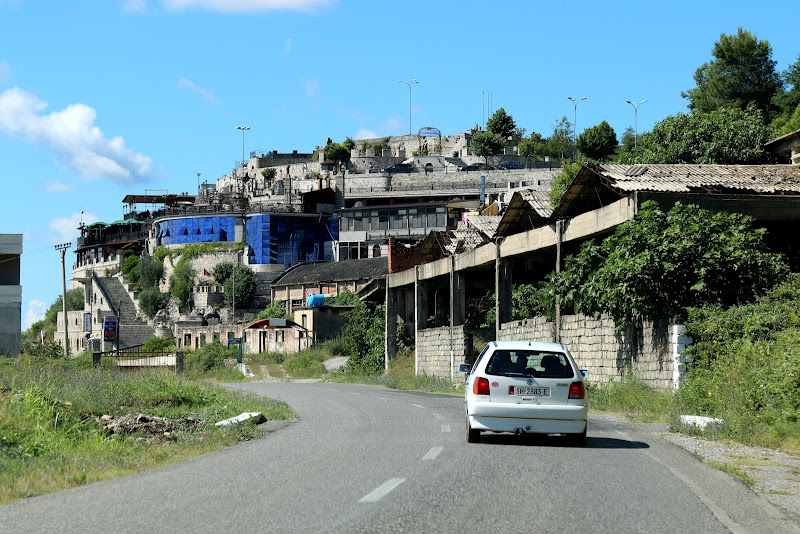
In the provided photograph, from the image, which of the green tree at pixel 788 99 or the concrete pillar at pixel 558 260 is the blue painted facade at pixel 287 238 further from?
the concrete pillar at pixel 558 260

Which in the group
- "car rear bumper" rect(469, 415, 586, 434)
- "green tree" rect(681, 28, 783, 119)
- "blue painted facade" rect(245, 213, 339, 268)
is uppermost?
"green tree" rect(681, 28, 783, 119)

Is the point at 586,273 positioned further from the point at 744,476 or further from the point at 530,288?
the point at 530,288

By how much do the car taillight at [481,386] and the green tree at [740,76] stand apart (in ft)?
229

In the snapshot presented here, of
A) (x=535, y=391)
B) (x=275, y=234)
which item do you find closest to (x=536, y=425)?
(x=535, y=391)

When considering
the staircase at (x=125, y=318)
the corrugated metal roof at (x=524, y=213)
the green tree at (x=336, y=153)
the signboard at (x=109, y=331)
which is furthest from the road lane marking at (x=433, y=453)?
the green tree at (x=336, y=153)

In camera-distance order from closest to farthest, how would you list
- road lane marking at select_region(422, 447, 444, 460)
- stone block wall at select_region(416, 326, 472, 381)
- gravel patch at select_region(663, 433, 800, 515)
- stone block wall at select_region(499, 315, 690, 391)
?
gravel patch at select_region(663, 433, 800, 515), road lane marking at select_region(422, 447, 444, 460), stone block wall at select_region(499, 315, 690, 391), stone block wall at select_region(416, 326, 472, 381)

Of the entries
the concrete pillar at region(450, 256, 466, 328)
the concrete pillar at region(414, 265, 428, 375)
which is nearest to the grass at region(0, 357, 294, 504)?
the concrete pillar at region(450, 256, 466, 328)

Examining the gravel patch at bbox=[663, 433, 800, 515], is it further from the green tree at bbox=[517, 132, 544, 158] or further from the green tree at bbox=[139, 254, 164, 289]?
the green tree at bbox=[517, 132, 544, 158]

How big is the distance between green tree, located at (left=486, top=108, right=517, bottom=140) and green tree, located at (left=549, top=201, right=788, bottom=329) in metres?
142

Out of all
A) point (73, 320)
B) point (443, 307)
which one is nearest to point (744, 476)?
point (443, 307)

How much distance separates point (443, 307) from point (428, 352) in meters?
6.61

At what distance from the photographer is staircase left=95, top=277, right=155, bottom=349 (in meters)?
115

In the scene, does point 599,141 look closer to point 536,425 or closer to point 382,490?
point 536,425

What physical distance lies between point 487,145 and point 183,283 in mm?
→ 55857
